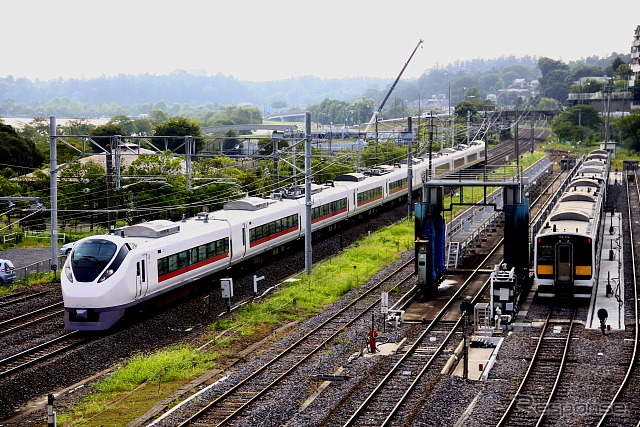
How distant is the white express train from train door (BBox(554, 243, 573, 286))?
35.5 ft

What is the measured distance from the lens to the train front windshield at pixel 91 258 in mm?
21875

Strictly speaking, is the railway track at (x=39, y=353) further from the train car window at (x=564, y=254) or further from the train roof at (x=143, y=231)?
the train car window at (x=564, y=254)

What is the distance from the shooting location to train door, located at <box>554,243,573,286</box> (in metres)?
25.5

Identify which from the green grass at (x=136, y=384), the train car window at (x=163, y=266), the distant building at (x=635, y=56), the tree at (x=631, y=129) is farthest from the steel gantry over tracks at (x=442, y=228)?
the distant building at (x=635, y=56)

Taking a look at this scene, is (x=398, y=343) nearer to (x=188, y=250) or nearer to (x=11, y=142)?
(x=188, y=250)

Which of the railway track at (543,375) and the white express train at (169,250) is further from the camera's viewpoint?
the white express train at (169,250)

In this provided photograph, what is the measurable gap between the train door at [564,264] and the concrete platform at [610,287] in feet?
3.59

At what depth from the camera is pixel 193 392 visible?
17.7 metres

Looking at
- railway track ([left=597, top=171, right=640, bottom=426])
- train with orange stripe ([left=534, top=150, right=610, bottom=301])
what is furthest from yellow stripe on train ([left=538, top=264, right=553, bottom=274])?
railway track ([left=597, top=171, right=640, bottom=426])

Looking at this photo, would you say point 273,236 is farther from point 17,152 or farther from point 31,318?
point 17,152

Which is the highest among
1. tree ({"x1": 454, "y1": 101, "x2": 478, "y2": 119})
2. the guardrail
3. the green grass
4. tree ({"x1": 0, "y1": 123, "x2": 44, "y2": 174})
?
tree ({"x1": 454, "y1": 101, "x2": 478, "y2": 119})

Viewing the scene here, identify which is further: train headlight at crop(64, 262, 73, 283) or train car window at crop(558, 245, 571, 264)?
train car window at crop(558, 245, 571, 264)

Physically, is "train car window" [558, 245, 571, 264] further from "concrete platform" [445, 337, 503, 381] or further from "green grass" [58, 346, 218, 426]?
"green grass" [58, 346, 218, 426]

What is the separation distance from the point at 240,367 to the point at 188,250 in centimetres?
700
